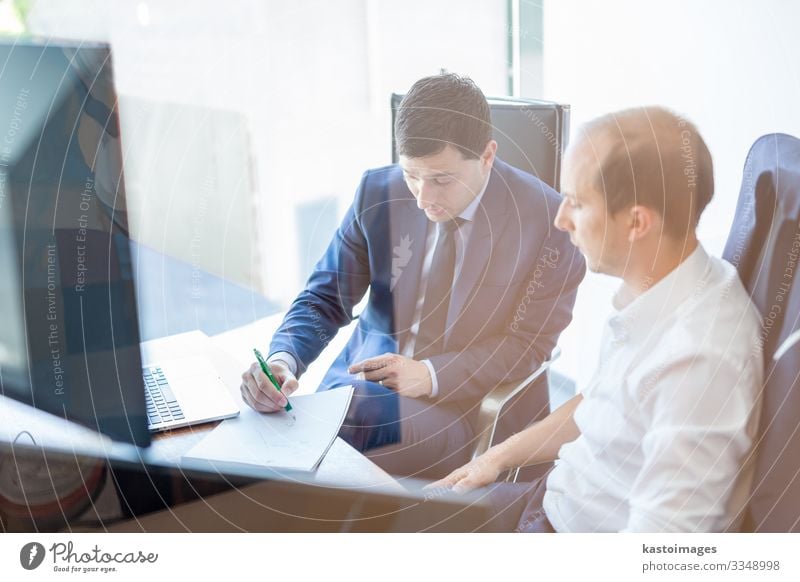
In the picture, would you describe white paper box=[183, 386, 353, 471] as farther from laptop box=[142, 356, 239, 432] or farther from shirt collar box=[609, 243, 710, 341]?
shirt collar box=[609, 243, 710, 341]

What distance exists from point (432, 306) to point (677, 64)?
13.8 inches

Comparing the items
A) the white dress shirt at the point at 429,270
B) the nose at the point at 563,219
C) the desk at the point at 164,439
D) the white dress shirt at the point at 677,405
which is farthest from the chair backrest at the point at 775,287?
the desk at the point at 164,439

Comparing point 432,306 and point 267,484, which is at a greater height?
point 432,306

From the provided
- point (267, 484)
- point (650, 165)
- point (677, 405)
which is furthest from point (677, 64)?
point (267, 484)

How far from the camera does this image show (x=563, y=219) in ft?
2.43

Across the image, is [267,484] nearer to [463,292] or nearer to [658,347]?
[463,292]

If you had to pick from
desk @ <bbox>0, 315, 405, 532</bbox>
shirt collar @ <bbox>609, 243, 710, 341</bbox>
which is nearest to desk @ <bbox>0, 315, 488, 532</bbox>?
desk @ <bbox>0, 315, 405, 532</bbox>

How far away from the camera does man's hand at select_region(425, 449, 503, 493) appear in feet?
2.56

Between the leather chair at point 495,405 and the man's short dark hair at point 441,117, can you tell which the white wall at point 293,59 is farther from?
the leather chair at point 495,405

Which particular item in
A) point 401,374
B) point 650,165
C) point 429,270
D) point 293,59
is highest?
point 293,59

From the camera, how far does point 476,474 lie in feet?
2.56

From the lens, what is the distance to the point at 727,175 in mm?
709

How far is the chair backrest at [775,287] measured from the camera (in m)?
0.64

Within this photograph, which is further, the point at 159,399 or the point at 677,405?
the point at 159,399
